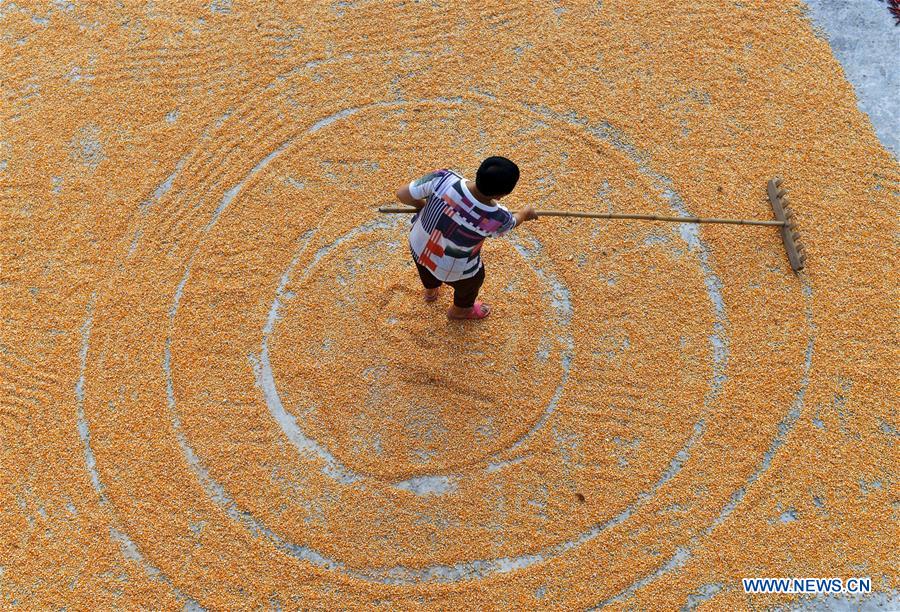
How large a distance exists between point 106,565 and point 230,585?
2.80 ft

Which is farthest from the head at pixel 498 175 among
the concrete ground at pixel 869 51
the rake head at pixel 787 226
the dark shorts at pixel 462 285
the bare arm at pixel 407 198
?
the concrete ground at pixel 869 51

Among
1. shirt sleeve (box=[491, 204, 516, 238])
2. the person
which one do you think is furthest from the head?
shirt sleeve (box=[491, 204, 516, 238])

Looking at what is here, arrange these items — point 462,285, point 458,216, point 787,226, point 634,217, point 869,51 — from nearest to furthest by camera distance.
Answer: point 458,216, point 462,285, point 634,217, point 787,226, point 869,51

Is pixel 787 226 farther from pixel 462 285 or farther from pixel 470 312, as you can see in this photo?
pixel 462 285

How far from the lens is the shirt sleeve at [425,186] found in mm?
4004

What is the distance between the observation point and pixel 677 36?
646 cm

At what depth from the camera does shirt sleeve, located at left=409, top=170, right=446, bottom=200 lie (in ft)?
13.1

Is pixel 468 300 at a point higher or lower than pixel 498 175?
lower

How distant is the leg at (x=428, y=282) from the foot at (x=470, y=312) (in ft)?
0.61

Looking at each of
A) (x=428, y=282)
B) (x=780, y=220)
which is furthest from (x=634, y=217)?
(x=428, y=282)

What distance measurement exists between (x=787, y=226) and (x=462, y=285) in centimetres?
291

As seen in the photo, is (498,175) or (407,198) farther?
(407,198)

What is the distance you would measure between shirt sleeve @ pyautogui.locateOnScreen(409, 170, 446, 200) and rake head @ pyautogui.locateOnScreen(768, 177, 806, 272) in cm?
319

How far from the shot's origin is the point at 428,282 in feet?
16.0
